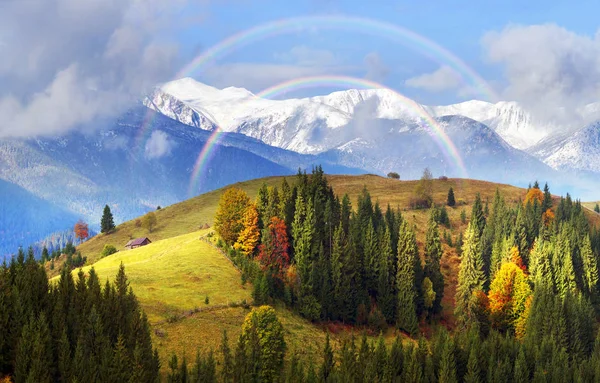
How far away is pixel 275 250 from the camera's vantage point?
12469 centimetres

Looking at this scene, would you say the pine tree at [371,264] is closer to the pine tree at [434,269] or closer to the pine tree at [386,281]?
the pine tree at [386,281]

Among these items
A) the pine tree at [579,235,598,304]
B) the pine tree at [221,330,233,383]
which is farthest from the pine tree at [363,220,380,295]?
the pine tree at [579,235,598,304]

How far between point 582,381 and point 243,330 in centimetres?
5690

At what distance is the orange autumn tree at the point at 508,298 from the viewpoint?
12962 centimetres

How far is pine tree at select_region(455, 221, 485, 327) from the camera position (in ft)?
428

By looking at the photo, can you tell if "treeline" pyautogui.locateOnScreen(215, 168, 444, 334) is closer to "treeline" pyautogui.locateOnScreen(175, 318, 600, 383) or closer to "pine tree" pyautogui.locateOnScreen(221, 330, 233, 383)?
"treeline" pyautogui.locateOnScreen(175, 318, 600, 383)

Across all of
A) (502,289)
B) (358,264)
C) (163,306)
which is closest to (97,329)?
(163,306)

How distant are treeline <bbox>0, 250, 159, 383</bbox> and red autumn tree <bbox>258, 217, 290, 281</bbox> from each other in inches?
1681

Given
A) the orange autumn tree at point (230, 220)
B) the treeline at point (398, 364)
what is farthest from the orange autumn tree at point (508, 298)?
the orange autumn tree at point (230, 220)

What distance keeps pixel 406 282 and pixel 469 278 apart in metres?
16.5

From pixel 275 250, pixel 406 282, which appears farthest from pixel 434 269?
pixel 275 250

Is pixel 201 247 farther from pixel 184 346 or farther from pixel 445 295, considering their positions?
pixel 445 295

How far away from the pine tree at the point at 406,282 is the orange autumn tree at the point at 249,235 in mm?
33404

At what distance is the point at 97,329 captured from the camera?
73000mm
